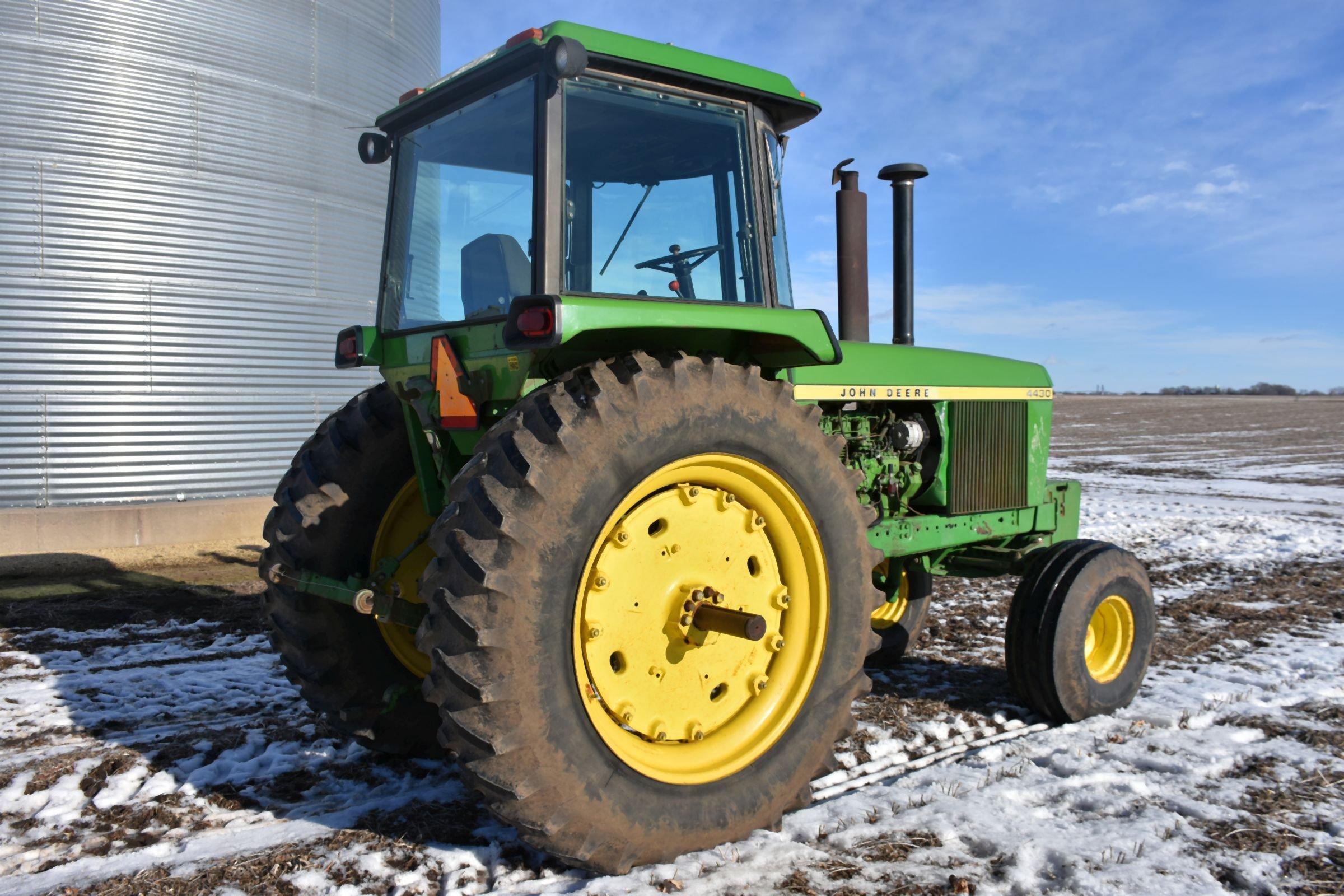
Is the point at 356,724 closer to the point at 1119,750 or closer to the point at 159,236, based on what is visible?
the point at 1119,750

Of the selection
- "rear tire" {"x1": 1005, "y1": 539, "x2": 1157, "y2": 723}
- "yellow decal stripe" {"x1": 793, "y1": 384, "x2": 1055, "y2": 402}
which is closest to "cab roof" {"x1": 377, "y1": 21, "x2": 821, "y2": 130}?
"yellow decal stripe" {"x1": 793, "y1": 384, "x2": 1055, "y2": 402}

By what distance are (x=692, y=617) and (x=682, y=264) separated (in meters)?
1.31

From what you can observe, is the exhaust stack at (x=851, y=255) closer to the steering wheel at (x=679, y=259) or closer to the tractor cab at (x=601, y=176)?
the tractor cab at (x=601, y=176)

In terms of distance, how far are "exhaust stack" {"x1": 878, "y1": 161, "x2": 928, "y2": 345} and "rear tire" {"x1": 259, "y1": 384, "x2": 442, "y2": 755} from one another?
8.83ft

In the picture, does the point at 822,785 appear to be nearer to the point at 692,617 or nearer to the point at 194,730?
the point at 692,617

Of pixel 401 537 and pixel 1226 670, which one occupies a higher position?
pixel 401 537

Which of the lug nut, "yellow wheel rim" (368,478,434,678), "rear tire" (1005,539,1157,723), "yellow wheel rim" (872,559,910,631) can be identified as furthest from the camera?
"yellow wheel rim" (872,559,910,631)

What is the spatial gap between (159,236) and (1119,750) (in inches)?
378

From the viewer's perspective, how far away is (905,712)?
440 centimetres

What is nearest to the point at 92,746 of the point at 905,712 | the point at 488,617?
the point at 488,617

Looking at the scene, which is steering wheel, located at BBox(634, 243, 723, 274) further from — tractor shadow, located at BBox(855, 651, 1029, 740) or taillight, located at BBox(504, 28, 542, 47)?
tractor shadow, located at BBox(855, 651, 1029, 740)

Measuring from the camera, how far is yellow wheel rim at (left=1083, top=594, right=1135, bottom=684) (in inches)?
178

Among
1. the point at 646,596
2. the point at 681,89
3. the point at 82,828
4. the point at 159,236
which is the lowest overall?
the point at 82,828

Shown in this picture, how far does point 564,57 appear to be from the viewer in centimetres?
287
